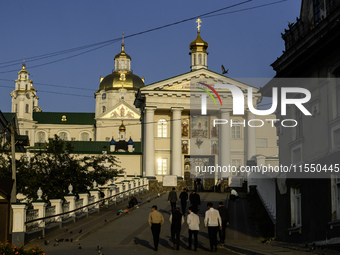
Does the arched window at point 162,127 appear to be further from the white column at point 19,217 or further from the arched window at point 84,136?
the arched window at point 84,136

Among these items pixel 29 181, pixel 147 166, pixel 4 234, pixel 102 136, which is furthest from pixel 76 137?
A: pixel 4 234

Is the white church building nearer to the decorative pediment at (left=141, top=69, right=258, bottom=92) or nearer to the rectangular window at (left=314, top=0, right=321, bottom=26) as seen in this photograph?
the decorative pediment at (left=141, top=69, right=258, bottom=92)

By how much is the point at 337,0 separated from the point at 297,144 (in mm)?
5136

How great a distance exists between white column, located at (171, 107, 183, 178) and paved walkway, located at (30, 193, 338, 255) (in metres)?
30.1

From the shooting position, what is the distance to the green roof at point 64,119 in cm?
12834

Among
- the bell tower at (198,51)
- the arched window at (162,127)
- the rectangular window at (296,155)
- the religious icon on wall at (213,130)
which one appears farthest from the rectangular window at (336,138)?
the bell tower at (198,51)

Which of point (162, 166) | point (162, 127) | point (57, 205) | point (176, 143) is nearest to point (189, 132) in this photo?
point (176, 143)

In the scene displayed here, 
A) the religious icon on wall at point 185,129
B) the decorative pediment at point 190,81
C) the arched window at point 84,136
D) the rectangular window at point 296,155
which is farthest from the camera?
the arched window at point 84,136

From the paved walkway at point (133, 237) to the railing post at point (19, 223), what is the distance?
0.72 m

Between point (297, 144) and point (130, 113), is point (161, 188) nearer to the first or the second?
point (297, 144)

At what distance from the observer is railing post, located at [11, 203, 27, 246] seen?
74.0 ft

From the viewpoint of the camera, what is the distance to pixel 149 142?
6378 centimetres

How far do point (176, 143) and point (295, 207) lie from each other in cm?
4334

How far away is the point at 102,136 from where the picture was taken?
123500mm
